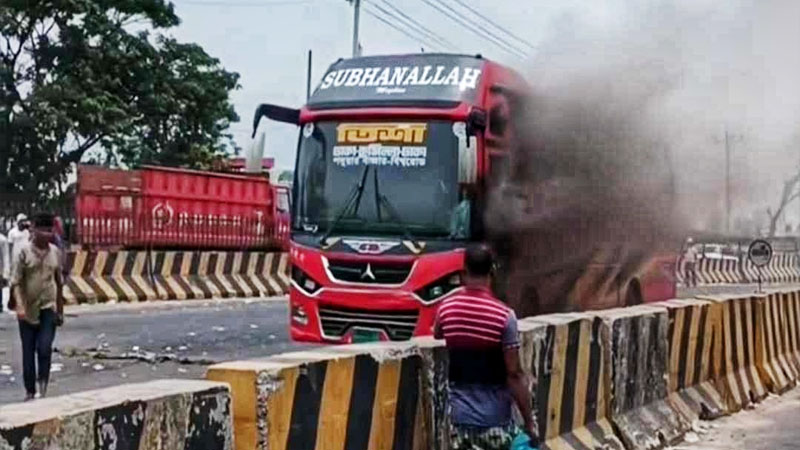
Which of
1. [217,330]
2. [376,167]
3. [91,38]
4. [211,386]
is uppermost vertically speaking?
[91,38]

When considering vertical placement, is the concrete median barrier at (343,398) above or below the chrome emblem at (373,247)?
below

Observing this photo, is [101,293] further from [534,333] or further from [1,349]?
[534,333]

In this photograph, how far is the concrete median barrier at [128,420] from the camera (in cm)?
404

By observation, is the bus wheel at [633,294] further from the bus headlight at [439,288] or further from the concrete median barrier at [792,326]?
the bus headlight at [439,288]

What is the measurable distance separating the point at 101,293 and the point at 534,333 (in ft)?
52.0

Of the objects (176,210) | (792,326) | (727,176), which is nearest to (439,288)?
(792,326)

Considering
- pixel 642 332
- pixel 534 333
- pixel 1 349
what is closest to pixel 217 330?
pixel 1 349

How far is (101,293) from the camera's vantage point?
22.4 metres

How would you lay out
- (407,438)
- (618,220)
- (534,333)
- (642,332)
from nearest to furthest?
(407,438) → (534,333) → (642,332) → (618,220)

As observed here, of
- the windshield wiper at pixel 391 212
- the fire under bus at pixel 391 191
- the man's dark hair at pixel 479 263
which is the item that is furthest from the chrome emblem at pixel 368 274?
the man's dark hair at pixel 479 263

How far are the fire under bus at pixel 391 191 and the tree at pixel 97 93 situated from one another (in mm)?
22772

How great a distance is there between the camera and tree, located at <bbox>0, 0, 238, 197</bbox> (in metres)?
34.2

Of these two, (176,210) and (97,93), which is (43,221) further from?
(97,93)

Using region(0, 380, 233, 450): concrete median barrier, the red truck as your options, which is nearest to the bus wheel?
region(0, 380, 233, 450): concrete median barrier
